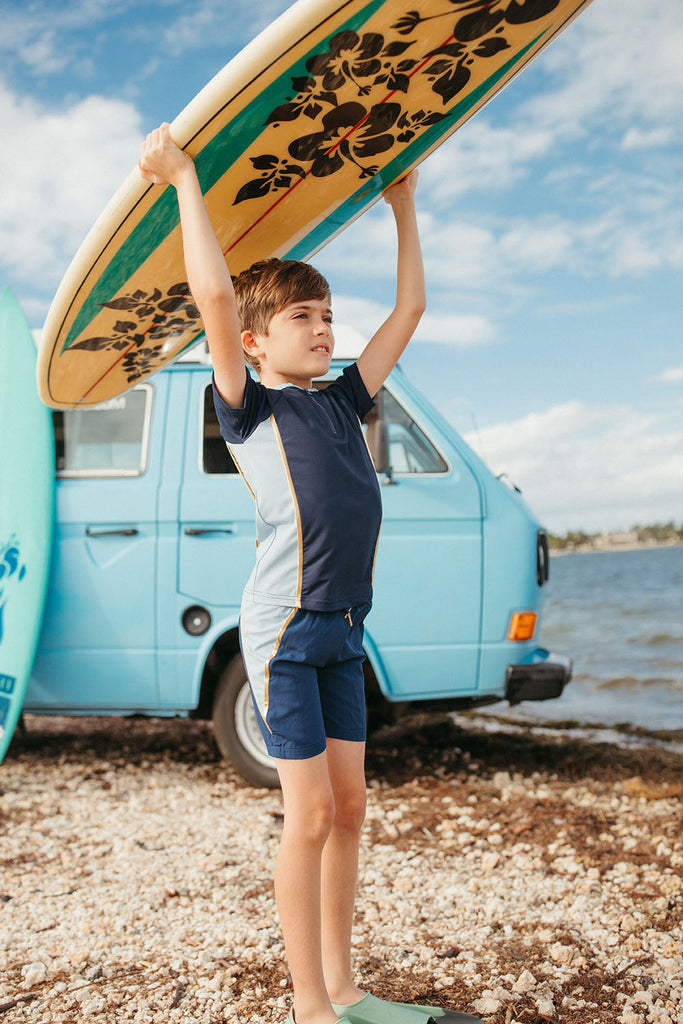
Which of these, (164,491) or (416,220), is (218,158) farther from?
(164,491)

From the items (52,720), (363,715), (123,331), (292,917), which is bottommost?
(52,720)

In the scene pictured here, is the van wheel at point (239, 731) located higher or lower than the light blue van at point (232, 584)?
lower

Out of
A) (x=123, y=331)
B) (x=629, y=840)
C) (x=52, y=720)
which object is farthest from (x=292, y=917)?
(x=52, y=720)

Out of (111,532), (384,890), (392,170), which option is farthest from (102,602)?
(392,170)

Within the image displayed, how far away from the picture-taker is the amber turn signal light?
4.43 metres

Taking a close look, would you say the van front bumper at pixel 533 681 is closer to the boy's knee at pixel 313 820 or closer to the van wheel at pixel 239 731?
the van wheel at pixel 239 731

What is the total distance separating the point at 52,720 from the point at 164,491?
3707mm

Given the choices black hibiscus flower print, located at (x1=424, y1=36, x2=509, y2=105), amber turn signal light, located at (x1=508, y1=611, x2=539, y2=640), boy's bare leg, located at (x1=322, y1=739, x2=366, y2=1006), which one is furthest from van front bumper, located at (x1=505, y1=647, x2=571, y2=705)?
black hibiscus flower print, located at (x1=424, y1=36, x2=509, y2=105)

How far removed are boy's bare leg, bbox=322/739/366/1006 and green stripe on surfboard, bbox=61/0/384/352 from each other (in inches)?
56.3

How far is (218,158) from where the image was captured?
2.11m

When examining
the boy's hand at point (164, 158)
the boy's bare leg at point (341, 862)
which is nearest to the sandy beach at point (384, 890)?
the boy's bare leg at point (341, 862)

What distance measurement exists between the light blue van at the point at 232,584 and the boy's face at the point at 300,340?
7.38 feet

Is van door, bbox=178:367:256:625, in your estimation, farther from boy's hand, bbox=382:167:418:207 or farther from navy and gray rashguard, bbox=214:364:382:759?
navy and gray rashguard, bbox=214:364:382:759

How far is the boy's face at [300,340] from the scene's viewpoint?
208 cm
